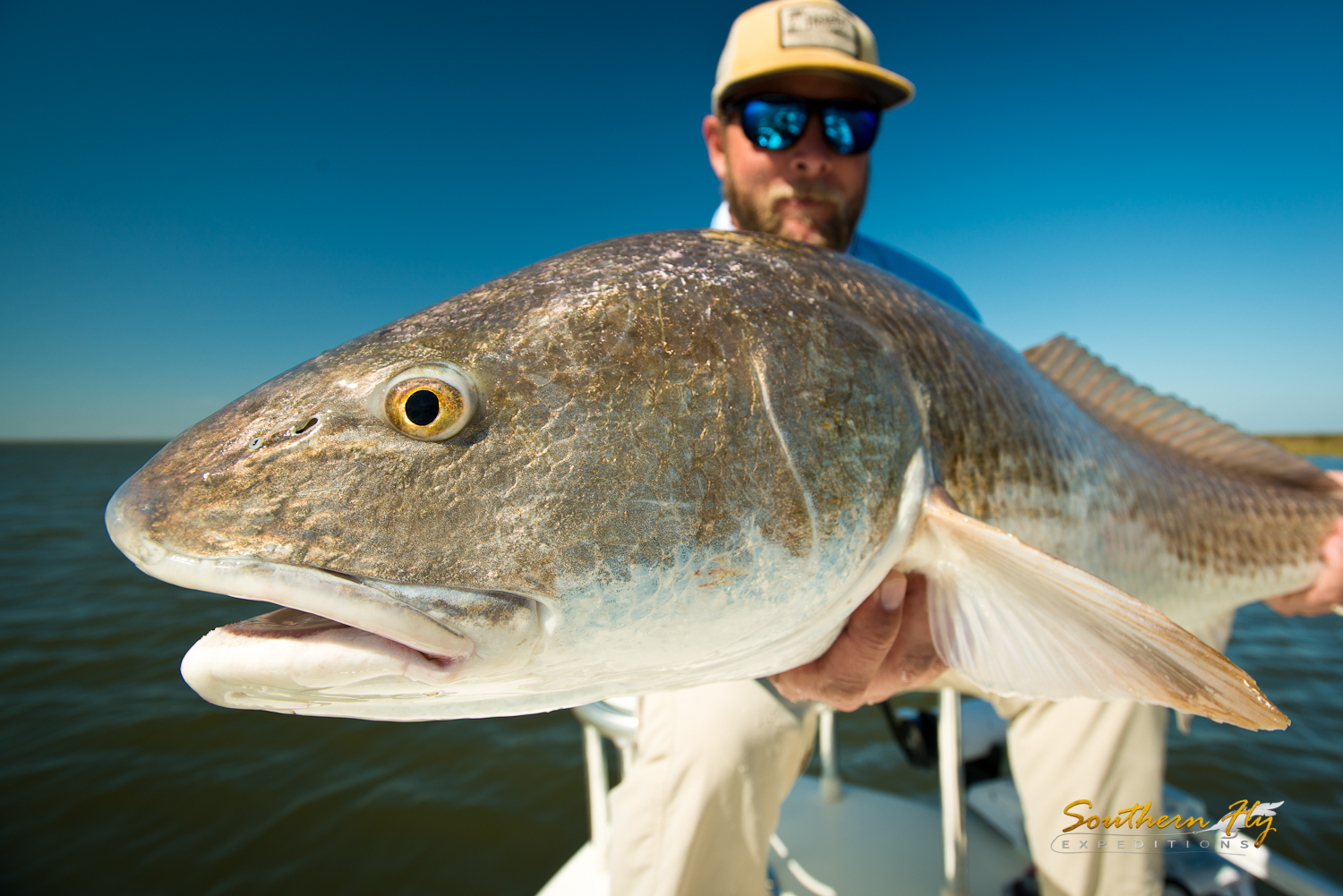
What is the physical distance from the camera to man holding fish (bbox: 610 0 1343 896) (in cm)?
195

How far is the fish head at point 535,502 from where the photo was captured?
93 centimetres

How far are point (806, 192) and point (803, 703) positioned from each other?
268 centimetres

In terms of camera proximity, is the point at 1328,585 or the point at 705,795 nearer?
the point at 705,795

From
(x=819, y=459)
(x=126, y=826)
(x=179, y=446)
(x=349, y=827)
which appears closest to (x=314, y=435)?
(x=179, y=446)

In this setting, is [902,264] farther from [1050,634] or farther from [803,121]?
[1050,634]

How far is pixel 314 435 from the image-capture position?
A: 0.99 metres

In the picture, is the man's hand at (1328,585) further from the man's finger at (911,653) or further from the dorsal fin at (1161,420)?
the man's finger at (911,653)

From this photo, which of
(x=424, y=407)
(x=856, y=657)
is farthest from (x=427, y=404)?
(x=856, y=657)

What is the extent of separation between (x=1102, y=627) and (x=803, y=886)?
2590 mm

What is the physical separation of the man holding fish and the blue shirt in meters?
0.14

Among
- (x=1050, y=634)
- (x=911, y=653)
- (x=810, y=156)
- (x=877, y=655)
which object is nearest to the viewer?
(x=1050, y=634)

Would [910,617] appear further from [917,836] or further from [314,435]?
[917,836]

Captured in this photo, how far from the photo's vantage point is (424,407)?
3.33ft

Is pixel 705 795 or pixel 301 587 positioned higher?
pixel 301 587
